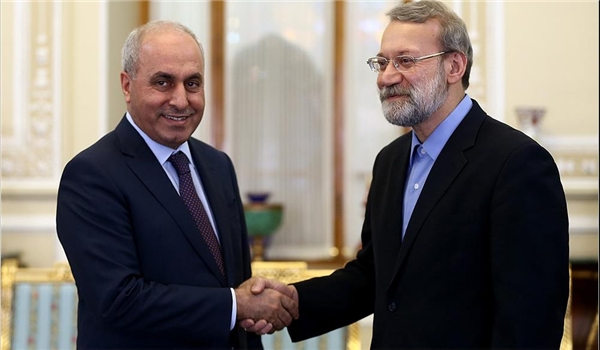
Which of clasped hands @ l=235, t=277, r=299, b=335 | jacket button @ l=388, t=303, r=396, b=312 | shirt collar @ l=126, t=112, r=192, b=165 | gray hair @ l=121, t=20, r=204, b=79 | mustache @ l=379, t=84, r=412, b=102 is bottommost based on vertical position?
clasped hands @ l=235, t=277, r=299, b=335

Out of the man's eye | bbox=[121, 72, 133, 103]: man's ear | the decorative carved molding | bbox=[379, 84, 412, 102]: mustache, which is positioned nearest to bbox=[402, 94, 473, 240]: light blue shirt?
bbox=[379, 84, 412, 102]: mustache

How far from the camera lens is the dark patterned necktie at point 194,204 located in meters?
2.21

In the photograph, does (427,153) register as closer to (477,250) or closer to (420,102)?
(420,102)

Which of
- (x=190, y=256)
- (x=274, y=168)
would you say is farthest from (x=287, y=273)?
(x=274, y=168)

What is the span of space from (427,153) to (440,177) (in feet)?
0.41

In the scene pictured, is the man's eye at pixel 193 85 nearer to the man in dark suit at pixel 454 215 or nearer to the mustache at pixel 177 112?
the mustache at pixel 177 112

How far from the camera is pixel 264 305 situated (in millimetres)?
2297

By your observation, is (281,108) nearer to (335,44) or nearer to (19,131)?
(335,44)

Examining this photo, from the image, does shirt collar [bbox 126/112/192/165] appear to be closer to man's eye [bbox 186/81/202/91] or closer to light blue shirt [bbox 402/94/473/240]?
man's eye [bbox 186/81/202/91]

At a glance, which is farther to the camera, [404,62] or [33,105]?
[33,105]

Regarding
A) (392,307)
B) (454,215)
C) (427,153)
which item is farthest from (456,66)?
(392,307)

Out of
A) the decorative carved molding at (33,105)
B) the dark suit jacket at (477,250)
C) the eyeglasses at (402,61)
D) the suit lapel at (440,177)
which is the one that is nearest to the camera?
the dark suit jacket at (477,250)

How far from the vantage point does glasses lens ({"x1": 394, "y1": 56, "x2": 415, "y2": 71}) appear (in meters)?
2.08

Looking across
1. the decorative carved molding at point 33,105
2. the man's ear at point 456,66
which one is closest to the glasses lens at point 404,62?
the man's ear at point 456,66
